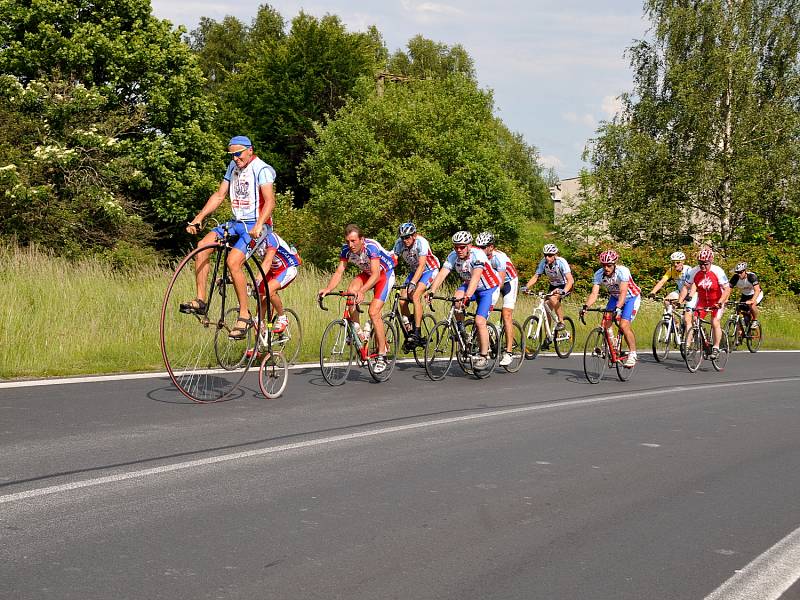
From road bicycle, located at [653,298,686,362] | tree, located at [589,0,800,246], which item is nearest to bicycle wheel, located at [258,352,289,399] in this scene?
road bicycle, located at [653,298,686,362]

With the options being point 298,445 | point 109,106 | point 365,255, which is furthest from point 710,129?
point 298,445

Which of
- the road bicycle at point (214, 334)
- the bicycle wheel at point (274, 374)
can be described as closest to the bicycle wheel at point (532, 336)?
the bicycle wheel at point (274, 374)

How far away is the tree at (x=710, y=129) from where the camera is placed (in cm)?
4100

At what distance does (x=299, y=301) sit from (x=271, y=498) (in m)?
12.7

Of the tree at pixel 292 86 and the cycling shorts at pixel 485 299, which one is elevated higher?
the tree at pixel 292 86

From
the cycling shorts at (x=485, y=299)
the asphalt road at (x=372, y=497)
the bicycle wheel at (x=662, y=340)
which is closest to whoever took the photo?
the asphalt road at (x=372, y=497)

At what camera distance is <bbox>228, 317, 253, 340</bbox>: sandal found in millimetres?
9578

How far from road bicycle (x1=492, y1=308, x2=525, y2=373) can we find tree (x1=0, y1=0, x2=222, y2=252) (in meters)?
16.6

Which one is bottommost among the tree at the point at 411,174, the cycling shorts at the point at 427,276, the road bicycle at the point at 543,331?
the road bicycle at the point at 543,331

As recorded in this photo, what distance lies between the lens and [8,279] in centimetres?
1557

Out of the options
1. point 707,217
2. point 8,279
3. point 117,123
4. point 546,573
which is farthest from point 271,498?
point 707,217

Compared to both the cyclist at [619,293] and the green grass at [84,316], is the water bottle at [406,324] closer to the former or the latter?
the green grass at [84,316]

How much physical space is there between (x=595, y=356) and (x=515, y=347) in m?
2.76

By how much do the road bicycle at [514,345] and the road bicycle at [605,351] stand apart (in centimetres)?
120
